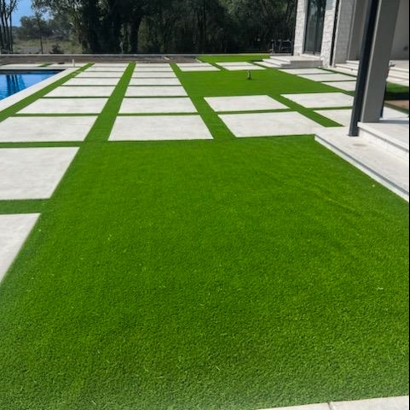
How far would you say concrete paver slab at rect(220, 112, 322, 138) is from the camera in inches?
276

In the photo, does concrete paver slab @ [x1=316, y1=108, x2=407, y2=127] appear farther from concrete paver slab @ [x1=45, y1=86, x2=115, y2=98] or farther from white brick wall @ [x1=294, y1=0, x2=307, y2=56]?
white brick wall @ [x1=294, y1=0, x2=307, y2=56]

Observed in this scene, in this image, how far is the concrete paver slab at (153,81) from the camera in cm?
1316

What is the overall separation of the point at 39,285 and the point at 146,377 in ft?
3.94

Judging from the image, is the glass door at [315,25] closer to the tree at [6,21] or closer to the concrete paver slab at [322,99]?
Result: the concrete paver slab at [322,99]

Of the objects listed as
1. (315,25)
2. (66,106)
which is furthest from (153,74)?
(315,25)

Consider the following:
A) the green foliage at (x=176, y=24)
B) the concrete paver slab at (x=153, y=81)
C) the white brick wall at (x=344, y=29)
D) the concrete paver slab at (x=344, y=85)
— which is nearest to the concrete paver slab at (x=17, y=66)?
the concrete paver slab at (x=153, y=81)

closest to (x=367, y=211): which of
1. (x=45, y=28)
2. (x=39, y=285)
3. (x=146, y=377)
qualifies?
(x=146, y=377)

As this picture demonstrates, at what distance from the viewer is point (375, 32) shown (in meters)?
5.24

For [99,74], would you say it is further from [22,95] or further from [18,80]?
[22,95]

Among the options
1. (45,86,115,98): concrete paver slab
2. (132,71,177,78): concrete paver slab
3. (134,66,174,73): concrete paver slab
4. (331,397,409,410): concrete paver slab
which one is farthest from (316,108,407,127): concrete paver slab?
(134,66,174,73): concrete paver slab

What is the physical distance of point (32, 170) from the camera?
17.4ft

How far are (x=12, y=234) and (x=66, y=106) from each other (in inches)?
255

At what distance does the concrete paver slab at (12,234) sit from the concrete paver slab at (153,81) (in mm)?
9798

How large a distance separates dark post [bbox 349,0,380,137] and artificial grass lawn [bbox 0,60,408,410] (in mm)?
1268
